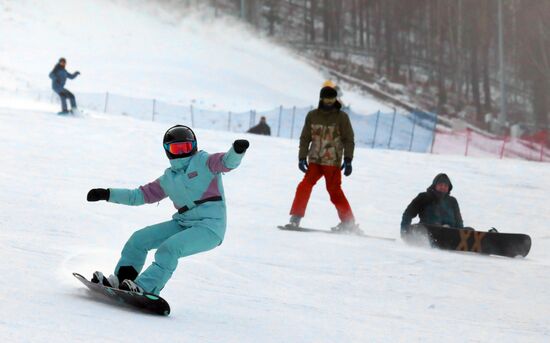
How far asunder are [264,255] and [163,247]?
3192 millimetres

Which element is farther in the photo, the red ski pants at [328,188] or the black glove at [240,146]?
the red ski pants at [328,188]

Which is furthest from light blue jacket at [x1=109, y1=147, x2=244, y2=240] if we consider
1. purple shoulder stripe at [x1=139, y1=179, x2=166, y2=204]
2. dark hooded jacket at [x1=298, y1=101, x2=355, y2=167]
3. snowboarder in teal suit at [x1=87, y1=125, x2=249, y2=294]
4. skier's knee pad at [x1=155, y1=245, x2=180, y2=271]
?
dark hooded jacket at [x1=298, y1=101, x2=355, y2=167]

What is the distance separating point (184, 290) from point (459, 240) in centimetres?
390

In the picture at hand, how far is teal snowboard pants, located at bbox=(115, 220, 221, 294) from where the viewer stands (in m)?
5.59

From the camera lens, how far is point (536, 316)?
272 inches

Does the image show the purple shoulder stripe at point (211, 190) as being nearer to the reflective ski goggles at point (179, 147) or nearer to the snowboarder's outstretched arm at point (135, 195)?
the reflective ski goggles at point (179, 147)

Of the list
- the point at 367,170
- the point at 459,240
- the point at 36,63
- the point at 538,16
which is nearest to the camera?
the point at 459,240

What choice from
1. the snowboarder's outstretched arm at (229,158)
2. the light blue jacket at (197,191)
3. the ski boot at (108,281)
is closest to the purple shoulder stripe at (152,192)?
the light blue jacket at (197,191)

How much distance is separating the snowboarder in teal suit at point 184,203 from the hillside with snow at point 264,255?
1.21 ft

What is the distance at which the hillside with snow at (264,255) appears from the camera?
5637mm

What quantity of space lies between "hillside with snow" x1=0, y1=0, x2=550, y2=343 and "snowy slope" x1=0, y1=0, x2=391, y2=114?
13446 mm

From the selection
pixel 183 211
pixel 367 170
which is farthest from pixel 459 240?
pixel 367 170

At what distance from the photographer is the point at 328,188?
10562 mm

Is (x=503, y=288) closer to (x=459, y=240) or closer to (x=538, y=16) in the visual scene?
(x=459, y=240)
